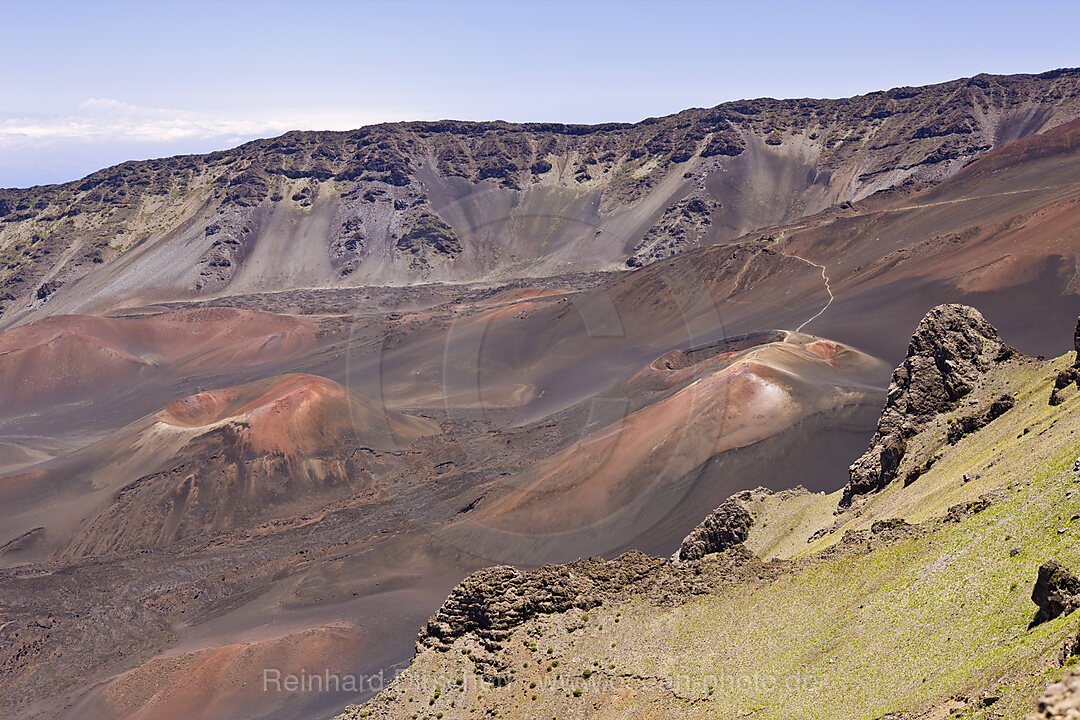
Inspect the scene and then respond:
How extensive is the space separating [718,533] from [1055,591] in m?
18.3

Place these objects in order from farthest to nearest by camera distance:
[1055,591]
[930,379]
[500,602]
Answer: [930,379] → [500,602] → [1055,591]

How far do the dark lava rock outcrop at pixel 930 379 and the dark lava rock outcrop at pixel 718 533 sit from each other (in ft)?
13.2

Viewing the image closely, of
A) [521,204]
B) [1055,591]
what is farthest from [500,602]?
[521,204]

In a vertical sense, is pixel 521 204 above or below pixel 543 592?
above

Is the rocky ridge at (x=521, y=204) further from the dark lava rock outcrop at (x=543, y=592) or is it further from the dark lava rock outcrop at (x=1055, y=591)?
the dark lava rock outcrop at (x=1055, y=591)

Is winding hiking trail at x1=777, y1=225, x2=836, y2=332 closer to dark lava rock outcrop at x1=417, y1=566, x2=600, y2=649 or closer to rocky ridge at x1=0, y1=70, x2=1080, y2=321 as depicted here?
rocky ridge at x1=0, y1=70, x2=1080, y2=321

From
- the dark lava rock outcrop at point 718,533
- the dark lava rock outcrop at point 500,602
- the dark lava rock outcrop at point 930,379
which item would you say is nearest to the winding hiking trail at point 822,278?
the dark lava rock outcrop at point 930,379

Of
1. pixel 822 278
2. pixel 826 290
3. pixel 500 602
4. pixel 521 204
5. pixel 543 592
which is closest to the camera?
pixel 500 602

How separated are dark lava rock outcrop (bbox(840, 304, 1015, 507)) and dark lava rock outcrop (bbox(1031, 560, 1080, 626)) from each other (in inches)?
627

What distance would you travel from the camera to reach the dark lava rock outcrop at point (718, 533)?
31.4 metres

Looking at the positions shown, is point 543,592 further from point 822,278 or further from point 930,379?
point 822,278

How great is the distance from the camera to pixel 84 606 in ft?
177

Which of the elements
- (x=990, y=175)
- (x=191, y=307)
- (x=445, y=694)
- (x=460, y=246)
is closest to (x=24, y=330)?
(x=191, y=307)

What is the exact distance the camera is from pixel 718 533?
31.8 meters
